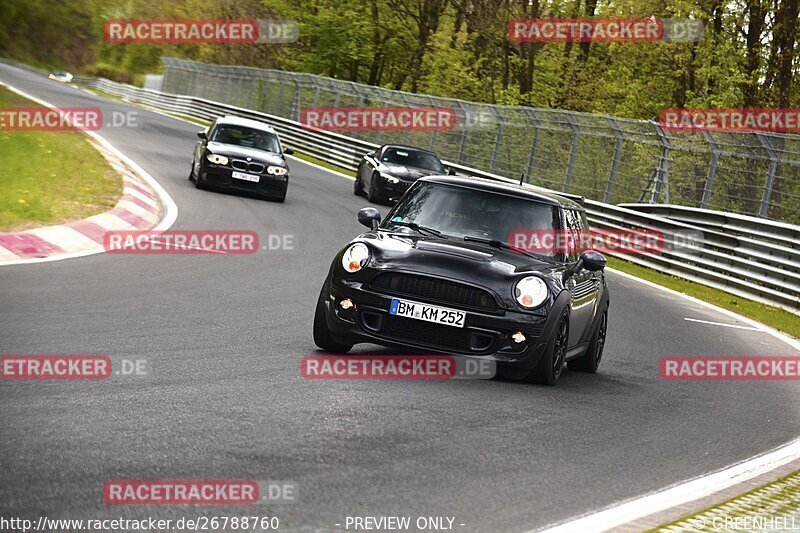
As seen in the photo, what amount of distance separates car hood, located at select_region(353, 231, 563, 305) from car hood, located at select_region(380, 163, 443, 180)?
61.1 ft

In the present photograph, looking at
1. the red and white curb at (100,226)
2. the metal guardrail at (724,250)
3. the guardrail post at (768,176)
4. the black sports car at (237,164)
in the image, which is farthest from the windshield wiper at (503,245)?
the black sports car at (237,164)

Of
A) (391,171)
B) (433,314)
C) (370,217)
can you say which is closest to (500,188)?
(370,217)

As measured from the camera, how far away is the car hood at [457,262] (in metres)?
8.21

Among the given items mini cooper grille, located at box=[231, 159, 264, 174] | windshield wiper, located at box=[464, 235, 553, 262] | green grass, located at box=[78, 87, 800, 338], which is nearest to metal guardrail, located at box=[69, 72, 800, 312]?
green grass, located at box=[78, 87, 800, 338]

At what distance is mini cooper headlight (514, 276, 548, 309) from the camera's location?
27.0 feet

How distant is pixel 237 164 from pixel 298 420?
17.2 m

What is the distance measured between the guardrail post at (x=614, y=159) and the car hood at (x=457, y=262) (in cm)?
1803

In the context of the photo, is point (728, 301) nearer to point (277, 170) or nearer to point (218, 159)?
point (277, 170)

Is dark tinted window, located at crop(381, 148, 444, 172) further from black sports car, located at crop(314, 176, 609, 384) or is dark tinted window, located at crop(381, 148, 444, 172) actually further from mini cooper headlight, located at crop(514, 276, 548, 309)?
mini cooper headlight, located at crop(514, 276, 548, 309)

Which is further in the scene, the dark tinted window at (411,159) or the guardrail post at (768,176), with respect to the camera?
the dark tinted window at (411,159)

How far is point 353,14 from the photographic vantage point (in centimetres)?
5591

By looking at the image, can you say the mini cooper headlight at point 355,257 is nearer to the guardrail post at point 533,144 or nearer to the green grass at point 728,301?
the green grass at point 728,301

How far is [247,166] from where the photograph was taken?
76.2 feet

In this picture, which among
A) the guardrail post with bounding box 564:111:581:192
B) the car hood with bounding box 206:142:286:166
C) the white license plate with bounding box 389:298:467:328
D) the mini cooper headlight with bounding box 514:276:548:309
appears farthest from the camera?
the guardrail post with bounding box 564:111:581:192
